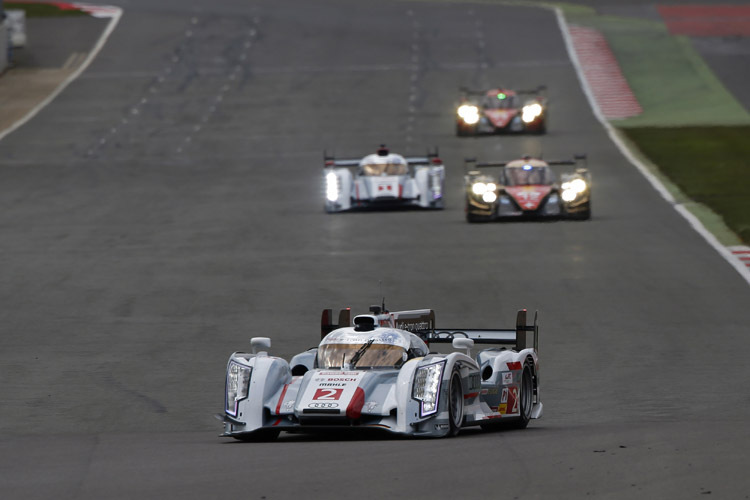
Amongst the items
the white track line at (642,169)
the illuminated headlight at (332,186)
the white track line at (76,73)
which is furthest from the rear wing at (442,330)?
the white track line at (76,73)

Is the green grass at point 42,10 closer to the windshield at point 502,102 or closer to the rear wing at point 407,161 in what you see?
the windshield at point 502,102

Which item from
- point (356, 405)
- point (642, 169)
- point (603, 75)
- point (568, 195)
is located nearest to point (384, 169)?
point (568, 195)

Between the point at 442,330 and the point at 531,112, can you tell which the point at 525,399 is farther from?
the point at 531,112

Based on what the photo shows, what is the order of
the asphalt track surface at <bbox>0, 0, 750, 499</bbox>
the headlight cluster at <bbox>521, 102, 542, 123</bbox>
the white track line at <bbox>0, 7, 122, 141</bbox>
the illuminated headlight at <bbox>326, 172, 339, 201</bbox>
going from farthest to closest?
the white track line at <bbox>0, 7, 122, 141</bbox> < the headlight cluster at <bbox>521, 102, 542, 123</bbox> < the illuminated headlight at <bbox>326, 172, 339, 201</bbox> < the asphalt track surface at <bbox>0, 0, 750, 499</bbox>

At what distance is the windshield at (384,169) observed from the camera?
41.2 metres

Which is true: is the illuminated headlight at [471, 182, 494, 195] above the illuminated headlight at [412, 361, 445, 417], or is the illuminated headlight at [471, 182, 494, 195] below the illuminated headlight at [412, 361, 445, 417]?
below

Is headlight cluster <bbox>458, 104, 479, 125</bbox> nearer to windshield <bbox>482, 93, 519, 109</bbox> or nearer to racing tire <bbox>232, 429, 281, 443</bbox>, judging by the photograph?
windshield <bbox>482, 93, 519, 109</bbox>

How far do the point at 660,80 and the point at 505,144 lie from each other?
655 inches

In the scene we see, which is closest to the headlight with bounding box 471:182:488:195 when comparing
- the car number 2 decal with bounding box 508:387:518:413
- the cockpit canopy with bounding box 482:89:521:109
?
the cockpit canopy with bounding box 482:89:521:109

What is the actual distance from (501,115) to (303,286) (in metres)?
29.0

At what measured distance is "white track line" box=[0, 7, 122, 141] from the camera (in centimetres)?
6228

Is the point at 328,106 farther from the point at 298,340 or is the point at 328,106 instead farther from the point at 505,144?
the point at 298,340

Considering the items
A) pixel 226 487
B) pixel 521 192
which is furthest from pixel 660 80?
pixel 226 487

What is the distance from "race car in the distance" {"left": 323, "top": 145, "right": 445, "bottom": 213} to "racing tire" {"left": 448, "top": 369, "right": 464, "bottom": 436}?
24.4m
